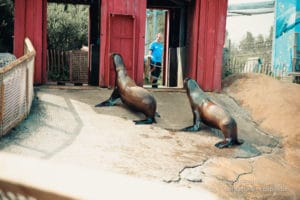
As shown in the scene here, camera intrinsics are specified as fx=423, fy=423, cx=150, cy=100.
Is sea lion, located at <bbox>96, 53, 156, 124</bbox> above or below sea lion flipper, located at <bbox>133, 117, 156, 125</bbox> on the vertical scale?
above

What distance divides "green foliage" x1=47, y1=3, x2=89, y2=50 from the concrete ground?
11.6 meters

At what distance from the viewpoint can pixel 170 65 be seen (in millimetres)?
14391

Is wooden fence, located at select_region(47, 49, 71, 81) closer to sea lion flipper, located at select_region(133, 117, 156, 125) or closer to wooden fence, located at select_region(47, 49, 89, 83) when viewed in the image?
wooden fence, located at select_region(47, 49, 89, 83)

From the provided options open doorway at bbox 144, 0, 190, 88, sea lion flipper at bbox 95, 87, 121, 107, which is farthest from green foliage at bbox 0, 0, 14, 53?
sea lion flipper at bbox 95, 87, 121, 107

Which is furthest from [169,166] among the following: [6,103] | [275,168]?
[6,103]

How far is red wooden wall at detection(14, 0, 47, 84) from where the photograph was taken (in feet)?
36.2

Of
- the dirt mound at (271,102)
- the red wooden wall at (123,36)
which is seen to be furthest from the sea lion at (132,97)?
the dirt mound at (271,102)

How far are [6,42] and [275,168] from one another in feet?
45.4

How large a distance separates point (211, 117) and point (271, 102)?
2938mm

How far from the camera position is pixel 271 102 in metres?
10.8

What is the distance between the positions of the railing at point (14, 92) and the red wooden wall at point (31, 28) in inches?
112

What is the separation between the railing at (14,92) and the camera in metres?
6.50

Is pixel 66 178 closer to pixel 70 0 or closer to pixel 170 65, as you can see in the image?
pixel 170 65

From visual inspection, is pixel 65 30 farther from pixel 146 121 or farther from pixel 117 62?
pixel 146 121
